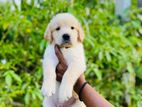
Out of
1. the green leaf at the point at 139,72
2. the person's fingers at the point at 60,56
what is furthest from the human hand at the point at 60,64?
the green leaf at the point at 139,72

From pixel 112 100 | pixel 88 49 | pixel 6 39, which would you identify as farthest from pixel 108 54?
pixel 6 39

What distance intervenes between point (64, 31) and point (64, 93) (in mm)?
183

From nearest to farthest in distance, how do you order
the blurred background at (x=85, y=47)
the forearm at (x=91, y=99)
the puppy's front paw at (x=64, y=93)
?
the puppy's front paw at (x=64, y=93) → the forearm at (x=91, y=99) → the blurred background at (x=85, y=47)

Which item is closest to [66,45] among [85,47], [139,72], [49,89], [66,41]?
[66,41]

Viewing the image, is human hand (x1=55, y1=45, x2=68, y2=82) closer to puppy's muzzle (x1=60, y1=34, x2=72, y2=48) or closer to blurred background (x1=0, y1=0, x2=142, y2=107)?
puppy's muzzle (x1=60, y1=34, x2=72, y2=48)

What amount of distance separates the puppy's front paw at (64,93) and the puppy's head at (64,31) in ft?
0.44

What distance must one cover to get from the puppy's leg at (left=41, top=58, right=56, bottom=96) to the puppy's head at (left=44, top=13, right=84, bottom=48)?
0.07m

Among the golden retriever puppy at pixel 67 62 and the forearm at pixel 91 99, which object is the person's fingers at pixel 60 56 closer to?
the golden retriever puppy at pixel 67 62

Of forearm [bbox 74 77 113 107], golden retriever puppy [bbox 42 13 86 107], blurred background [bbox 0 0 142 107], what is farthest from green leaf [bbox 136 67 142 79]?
golden retriever puppy [bbox 42 13 86 107]

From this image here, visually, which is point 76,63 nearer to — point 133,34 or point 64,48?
point 64,48

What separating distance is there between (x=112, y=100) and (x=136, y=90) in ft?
0.69

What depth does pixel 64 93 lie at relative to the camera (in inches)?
42.6

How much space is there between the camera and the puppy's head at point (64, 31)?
44.4 inches

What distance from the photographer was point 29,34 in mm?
2373
